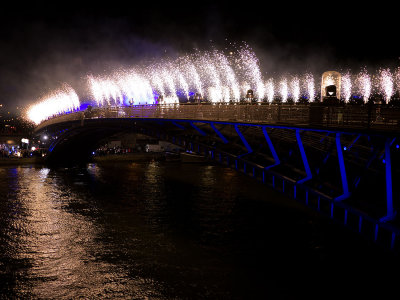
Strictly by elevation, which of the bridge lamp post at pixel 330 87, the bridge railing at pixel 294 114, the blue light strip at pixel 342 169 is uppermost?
the bridge lamp post at pixel 330 87

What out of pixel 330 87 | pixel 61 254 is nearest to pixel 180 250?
pixel 61 254

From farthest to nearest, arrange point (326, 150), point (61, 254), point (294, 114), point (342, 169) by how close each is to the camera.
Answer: point (61, 254)
point (326, 150)
point (294, 114)
point (342, 169)

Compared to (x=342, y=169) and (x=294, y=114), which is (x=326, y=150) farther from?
(x=342, y=169)

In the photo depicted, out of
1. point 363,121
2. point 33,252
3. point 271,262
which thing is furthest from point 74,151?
point 363,121

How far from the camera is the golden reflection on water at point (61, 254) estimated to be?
16.0m

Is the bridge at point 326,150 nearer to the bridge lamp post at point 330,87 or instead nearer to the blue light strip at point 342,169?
the blue light strip at point 342,169

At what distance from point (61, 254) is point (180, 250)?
22.2 feet

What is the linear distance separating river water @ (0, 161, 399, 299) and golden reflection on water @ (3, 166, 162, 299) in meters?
0.06

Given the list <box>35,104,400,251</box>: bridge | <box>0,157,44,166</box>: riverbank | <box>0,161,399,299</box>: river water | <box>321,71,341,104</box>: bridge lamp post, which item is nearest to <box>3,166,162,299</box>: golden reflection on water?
<box>0,161,399,299</box>: river water

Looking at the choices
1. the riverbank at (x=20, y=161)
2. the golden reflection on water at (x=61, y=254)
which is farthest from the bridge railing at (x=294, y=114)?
the riverbank at (x=20, y=161)

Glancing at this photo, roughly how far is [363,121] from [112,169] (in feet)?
166

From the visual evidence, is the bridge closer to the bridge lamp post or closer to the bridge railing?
the bridge railing

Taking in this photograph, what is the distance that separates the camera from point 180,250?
20688 millimetres

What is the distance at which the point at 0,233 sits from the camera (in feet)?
78.9
